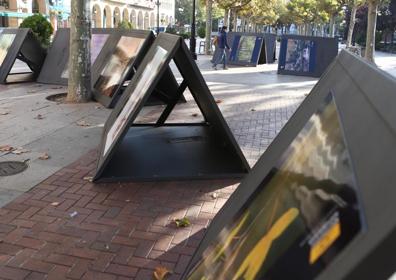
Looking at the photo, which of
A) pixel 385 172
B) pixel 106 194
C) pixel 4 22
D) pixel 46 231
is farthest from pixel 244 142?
pixel 4 22

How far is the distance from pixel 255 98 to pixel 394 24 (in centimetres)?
4904

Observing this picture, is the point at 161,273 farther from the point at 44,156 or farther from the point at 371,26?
the point at 371,26

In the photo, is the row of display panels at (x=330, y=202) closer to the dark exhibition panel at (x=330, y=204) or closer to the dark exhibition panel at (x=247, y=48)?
the dark exhibition panel at (x=330, y=204)

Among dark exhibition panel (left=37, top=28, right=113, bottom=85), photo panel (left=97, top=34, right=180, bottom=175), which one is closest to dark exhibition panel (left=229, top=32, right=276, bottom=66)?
dark exhibition panel (left=37, top=28, right=113, bottom=85)

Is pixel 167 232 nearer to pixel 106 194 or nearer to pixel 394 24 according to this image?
pixel 106 194

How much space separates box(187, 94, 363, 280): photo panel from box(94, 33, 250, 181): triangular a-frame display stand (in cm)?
252

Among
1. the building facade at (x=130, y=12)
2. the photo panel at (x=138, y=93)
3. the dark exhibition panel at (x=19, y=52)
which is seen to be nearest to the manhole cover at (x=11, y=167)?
the photo panel at (x=138, y=93)

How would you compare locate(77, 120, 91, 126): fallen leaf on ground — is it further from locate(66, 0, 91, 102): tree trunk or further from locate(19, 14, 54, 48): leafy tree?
locate(19, 14, 54, 48): leafy tree

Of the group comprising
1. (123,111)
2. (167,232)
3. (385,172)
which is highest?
(385,172)

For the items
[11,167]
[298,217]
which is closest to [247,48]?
[11,167]

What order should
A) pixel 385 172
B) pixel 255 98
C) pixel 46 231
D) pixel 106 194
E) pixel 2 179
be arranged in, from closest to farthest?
pixel 385 172 < pixel 46 231 < pixel 106 194 < pixel 2 179 < pixel 255 98

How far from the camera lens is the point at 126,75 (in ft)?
29.5

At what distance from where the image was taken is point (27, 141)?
6609 mm

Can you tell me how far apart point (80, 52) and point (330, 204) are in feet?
29.5
